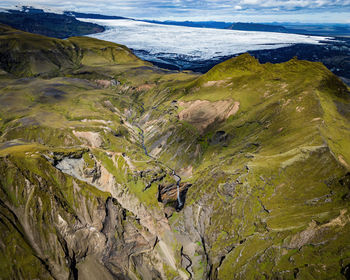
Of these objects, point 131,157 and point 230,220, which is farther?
point 131,157

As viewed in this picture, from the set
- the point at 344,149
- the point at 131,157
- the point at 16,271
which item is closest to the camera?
the point at 16,271

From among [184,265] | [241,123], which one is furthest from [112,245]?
[241,123]

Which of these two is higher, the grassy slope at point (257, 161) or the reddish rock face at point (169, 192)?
the grassy slope at point (257, 161)

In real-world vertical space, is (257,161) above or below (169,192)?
above

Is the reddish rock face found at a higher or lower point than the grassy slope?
lower

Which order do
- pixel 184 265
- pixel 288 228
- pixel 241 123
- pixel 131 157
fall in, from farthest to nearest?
pixel 241 123 < pixel 131 157 < pixel 184 265 < pixel 288 228

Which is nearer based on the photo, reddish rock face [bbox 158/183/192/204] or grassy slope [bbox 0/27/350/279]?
grassy slope [bbox 0/27/350/279]

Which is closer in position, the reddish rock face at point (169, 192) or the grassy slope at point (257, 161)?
the grassy slope at point (257, 161)

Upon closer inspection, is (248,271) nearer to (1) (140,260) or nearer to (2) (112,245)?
(1) (140,260)
